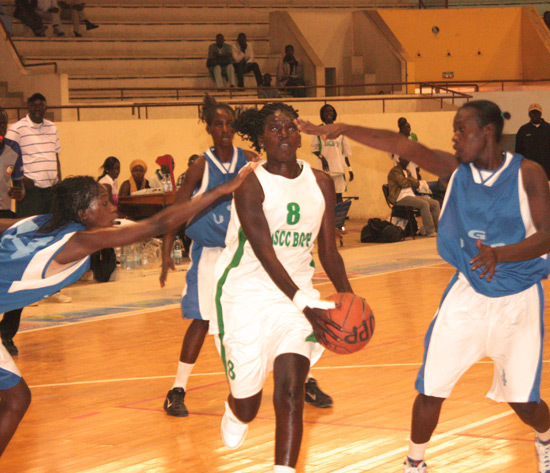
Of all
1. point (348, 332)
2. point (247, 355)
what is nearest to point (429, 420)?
point (348, 332)

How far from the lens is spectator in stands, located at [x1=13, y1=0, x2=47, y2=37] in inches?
746

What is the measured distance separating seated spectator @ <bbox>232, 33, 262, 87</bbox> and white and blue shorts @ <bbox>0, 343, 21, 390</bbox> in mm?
15887

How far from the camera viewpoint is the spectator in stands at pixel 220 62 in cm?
1944

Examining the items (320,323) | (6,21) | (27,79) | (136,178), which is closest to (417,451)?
(320,323)

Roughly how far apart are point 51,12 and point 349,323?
55.0ft

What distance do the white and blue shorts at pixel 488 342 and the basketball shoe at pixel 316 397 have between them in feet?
5.88

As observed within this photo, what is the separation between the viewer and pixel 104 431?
5.39 metres

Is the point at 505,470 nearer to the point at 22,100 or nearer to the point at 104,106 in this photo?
the point at 104,106

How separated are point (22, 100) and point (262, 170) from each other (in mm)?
13028

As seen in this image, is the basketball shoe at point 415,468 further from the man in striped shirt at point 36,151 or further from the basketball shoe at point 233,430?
the man in striped shirt at point 36,151

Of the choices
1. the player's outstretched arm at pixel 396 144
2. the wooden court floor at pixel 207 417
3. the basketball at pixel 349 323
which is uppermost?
the player's outstretched arm at pixel 396 144

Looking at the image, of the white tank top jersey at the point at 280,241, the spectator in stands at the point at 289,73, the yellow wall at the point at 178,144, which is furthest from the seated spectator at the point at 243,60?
the white tank top jersey at the point at 280,241

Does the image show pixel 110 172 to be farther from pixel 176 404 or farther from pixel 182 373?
pixel 176 404

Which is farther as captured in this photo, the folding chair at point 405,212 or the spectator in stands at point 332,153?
the spectator in stands at point 332,153
